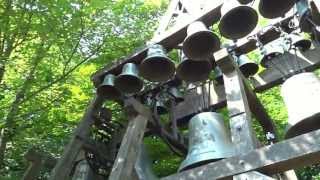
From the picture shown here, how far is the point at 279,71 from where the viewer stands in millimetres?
5285

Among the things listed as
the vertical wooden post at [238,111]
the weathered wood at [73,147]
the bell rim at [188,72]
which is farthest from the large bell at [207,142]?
the weathered wood at [73,147]

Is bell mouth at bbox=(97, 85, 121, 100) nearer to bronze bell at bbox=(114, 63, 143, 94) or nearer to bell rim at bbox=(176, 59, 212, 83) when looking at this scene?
bronze bell at bbox=(114, 63, 143, 94)

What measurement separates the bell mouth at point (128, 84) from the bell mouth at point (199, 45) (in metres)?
0.84

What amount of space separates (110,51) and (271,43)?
3.67m

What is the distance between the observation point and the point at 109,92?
587 cm

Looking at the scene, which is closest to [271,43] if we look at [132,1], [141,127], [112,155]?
[141,127]

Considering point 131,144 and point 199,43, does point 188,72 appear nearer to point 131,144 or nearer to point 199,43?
point 199,43

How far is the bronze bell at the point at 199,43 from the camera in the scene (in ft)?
16.5

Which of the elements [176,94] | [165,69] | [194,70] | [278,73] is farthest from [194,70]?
[278,73]

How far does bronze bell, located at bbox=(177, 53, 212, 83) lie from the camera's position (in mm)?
5500

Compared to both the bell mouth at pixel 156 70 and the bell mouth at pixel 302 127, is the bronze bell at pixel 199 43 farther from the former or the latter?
the bell mouth at pixel 302 127

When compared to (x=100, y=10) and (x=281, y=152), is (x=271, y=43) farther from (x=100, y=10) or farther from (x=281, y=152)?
(x=100, y=10)

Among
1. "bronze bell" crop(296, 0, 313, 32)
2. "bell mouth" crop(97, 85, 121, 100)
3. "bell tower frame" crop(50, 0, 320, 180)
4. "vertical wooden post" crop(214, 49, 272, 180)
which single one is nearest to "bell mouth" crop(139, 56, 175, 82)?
"bell tower frame" crop(50, 0, 320, 180)

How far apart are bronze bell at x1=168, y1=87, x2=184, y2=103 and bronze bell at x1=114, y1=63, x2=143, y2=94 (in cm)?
54
